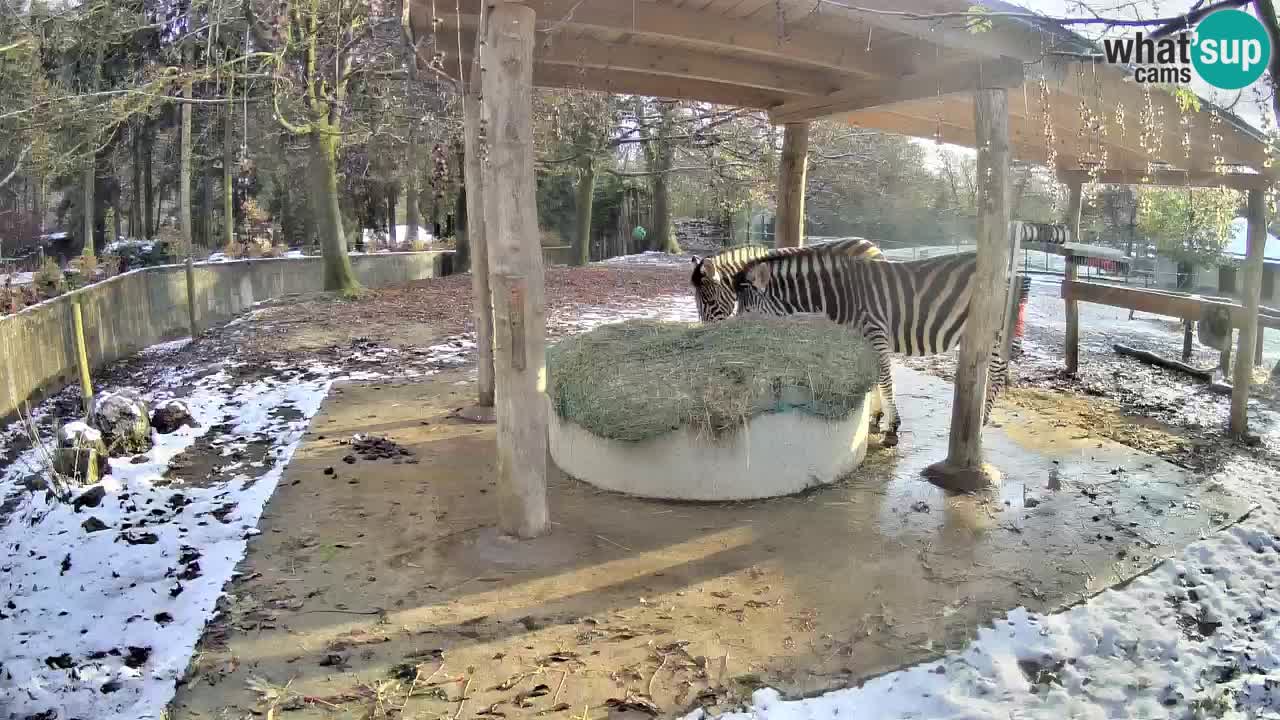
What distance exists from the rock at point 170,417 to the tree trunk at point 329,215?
8.91 meters

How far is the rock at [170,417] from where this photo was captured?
6.96 metres

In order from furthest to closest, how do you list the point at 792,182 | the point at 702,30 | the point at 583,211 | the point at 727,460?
the point at 583,211 < the point at 792,182 < the point at 702,30 < the point at 727,460

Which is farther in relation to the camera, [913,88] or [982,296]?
[913,88]

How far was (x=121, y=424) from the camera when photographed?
6359 mm

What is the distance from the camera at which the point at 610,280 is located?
60.8 ft

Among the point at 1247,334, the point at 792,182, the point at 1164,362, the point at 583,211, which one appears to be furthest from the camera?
the point at 583,211

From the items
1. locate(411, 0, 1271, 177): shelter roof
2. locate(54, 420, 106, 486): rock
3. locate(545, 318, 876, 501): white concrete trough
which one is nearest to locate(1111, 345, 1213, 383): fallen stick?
locate(411, 0, 1271, 177): shelter roof

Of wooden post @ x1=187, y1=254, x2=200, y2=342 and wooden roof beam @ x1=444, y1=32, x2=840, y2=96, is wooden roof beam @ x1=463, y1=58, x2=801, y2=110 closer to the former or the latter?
wooden roof beam @ x1=444, y1=32, x2=840, y2=96

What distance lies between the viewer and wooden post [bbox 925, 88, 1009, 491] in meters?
5.47

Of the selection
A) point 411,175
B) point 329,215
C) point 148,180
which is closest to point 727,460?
point 329,215

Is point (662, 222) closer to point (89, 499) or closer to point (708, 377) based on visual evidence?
point (708, 377)

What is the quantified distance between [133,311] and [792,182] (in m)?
9.63

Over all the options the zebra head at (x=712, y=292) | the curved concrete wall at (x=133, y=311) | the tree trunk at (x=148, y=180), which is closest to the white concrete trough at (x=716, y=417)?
the zebra head at (x=712, y=292)

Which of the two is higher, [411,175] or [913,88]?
[411,175]
